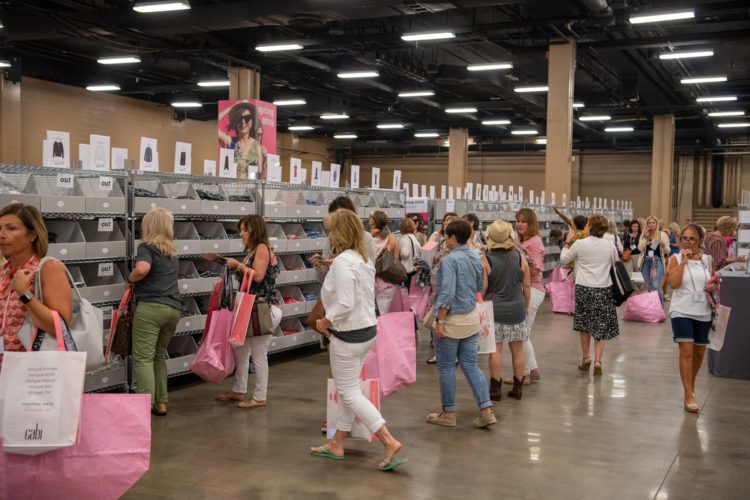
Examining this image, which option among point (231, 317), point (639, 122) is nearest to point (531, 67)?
point (639, 122)

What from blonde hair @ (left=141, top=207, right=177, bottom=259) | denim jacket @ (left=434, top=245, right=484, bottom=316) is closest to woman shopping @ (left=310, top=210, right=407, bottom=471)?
denim jacket @ (left=434, top=245, right=484, bottom=316)

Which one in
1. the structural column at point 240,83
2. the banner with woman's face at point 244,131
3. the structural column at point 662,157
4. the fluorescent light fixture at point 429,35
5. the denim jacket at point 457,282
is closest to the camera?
the denim jacket at point 457,282

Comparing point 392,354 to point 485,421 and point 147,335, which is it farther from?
point 147,335

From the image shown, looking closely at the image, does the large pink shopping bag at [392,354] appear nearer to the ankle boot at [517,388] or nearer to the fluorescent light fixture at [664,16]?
the ankle boot at [517,388]

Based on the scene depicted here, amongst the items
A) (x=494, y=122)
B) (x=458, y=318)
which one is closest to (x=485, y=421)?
(x=458, y=318)

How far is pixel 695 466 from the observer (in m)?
4.81

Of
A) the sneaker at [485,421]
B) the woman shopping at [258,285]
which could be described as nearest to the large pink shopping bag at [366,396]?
the sneaker at [485,421]

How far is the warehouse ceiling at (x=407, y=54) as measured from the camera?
41.0 ft

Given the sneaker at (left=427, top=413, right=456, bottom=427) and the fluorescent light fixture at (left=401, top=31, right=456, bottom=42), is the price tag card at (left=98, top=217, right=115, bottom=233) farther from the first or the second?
the fluorescent light fixture at (left=401, top=31, right=456, bottom=42)

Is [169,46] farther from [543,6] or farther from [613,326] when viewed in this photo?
[613,326]

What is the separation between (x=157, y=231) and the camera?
5555mm

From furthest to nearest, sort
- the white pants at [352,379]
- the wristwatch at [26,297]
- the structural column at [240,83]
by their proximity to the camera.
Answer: the structural column at [240,83] < the white pants at [352,379] < the wristwatch at [26,297]

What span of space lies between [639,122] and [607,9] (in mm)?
14207

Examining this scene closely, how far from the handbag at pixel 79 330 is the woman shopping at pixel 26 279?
2cm
